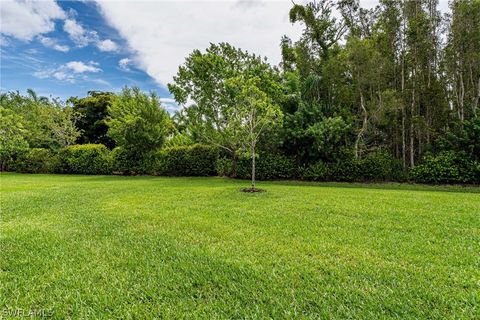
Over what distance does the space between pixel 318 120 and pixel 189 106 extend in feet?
19.9

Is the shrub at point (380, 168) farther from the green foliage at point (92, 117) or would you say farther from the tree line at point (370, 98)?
the green foliage at point (92, 117)

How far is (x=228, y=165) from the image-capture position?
555 inches

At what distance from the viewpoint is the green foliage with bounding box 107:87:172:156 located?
1487cm

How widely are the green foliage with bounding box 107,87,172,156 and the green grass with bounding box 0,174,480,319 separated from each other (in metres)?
9.77

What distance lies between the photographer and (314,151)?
12594 millimetres

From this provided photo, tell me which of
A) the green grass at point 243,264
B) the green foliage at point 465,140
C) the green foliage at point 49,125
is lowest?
the green grass at point 243,264

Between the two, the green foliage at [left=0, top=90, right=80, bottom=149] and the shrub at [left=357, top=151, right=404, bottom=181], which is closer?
the shrub at [left=357, top=151, right=404, bottom=181]

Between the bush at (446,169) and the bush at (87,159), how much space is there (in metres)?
16.8

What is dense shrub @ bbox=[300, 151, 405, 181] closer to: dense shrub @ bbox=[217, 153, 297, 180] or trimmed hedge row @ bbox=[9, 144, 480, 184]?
trimmed hedge row @ bbox=[9, 144, 480, 184]

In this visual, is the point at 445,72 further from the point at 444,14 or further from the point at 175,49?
the point at 175,49

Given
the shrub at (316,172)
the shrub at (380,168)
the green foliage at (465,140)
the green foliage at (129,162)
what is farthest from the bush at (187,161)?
the green foliage at (465,140)

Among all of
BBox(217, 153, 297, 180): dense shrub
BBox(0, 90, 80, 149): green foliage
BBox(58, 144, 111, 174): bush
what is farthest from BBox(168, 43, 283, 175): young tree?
BBox(0, 90, 80, 149): green foliage

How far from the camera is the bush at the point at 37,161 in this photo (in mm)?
18469

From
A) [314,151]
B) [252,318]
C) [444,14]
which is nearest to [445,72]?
[444,14]
